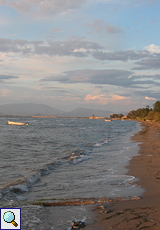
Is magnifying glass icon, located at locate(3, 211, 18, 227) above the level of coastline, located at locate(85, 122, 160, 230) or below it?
above

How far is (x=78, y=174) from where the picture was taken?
11.8m

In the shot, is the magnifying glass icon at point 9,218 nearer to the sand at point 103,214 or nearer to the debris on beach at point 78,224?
the sand at point 103,214

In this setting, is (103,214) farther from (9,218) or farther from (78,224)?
(9,218)

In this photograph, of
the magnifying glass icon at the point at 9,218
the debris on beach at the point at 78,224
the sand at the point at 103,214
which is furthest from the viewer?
the sand at the point at 103,214

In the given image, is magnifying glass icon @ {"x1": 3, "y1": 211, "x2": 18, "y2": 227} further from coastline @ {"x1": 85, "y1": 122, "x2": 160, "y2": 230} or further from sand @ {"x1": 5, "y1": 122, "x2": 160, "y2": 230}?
coastline @ {"x1": 85, "y1": 122, "x2": 160, "y2": 230}

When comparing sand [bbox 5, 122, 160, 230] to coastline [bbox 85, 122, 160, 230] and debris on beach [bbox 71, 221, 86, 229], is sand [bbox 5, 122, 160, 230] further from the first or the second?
debris on beach [bbox 71, 221, 86, 229]

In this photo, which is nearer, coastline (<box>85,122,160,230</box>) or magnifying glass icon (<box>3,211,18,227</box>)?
magnifying glass icon (<box>3,211,18,227</box>)

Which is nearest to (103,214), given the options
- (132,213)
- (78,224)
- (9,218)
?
(132,213)

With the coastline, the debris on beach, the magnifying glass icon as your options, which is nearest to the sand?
the coastline

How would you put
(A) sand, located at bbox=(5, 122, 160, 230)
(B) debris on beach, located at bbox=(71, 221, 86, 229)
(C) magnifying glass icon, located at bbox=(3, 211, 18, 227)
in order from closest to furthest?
(C) magnifying glass icon, located at bbox=(3, 211, 18, 227)
(B) debris on beach, located at bbox=(71, 221, 86, 229)
(A) sand, located at bbox=(5, 122, 160, 230)

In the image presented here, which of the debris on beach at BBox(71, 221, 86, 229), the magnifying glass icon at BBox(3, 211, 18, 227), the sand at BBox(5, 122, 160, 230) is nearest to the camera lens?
the magnifying glass icon at BBox(3, 211, 18, 227)

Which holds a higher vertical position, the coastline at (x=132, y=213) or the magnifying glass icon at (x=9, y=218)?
the magnifying glass icon at (x=9, y=218)

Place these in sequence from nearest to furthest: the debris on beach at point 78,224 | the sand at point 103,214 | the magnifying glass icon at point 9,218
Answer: the magnifying glass icon at point 9,218
the debris on beach at point 78,224
the sand at point 103,214

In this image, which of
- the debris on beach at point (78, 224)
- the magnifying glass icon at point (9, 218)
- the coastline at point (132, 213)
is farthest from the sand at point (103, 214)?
the magnifying glass icon at point (9, 218)
